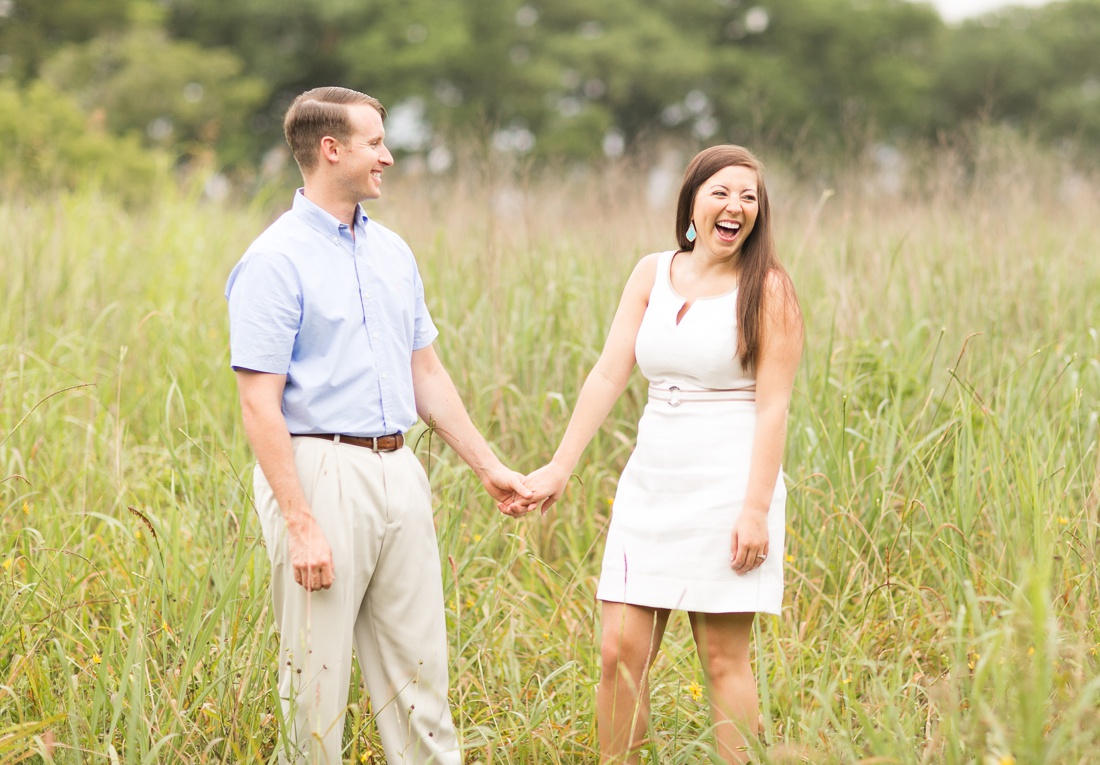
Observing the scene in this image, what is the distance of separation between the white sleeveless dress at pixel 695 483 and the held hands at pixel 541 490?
0.26 meters

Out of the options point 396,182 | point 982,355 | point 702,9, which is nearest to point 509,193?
point 396,182

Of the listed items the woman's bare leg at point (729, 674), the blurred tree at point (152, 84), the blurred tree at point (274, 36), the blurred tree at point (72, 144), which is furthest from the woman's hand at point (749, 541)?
the blurred tree at point (274, 36)

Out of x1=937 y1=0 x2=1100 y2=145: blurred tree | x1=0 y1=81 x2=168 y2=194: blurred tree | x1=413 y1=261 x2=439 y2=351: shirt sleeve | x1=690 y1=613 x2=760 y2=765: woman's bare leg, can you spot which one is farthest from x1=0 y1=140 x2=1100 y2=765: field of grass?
x1=937 y1=0 x2=1100 y2=145: blurred tree

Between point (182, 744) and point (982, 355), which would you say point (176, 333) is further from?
point (982, 355)

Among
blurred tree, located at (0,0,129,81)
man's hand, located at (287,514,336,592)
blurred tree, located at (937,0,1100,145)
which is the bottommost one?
man's hand, located at (287,514,336,592)

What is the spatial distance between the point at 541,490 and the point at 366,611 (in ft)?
1.81

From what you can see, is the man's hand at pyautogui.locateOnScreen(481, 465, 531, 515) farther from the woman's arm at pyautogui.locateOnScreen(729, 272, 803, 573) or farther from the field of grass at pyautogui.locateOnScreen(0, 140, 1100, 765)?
the woman's arm at pyautogui.locateOnScreen(729, 272, 803, 573)

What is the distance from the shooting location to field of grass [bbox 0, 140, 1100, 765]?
8.17 feet

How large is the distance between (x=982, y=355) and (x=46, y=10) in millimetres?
19097

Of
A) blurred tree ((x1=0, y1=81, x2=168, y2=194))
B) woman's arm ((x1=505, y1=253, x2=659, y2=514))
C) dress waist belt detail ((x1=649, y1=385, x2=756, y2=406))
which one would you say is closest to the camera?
dress waist belt detail ((x1=649, y1=385, x2=756, y2=406))

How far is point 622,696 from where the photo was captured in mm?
2596

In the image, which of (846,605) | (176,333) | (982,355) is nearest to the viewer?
(846,605)

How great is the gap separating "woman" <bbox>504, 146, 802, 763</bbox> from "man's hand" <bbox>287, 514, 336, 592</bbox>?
0.69 meters

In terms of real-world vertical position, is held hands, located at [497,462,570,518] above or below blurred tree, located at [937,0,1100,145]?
below
